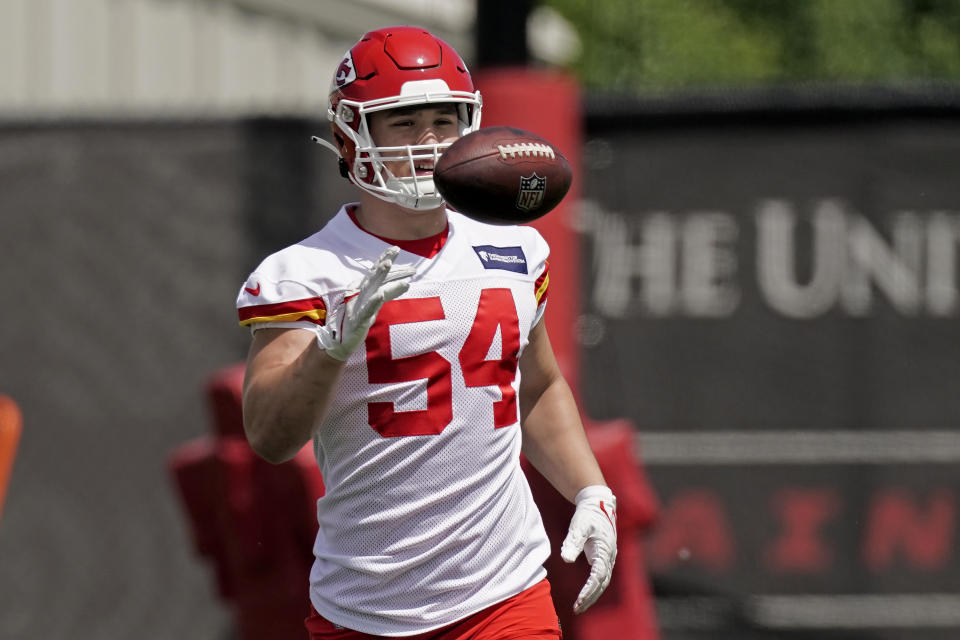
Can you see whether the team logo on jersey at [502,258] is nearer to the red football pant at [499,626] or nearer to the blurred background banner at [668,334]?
the red football pant at [499,626]

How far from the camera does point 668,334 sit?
21.0 ft

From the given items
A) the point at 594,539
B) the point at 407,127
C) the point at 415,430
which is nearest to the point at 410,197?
the point at 407,127

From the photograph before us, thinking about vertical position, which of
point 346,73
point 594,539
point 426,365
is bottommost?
point 594,539

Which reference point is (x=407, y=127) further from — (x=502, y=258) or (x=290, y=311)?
(x=290, y=311)

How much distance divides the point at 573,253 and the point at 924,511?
68.3 inches

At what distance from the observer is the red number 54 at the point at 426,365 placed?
3.20 metres

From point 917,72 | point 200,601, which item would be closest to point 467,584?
point 200,601

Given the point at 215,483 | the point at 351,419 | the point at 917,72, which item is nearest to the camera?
the point at 351,419

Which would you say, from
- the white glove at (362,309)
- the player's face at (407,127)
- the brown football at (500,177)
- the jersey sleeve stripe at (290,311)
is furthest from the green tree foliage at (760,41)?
the white glove at (362,309)

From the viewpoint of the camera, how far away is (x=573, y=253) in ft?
20.5

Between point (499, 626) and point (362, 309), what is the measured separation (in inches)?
31.9

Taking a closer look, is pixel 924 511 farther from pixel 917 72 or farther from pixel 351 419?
pixel 917 72

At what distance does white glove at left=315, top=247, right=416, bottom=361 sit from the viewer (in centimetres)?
291

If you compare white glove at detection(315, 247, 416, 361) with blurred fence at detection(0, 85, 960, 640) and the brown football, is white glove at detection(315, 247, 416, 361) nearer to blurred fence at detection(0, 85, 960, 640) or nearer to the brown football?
the brown football
